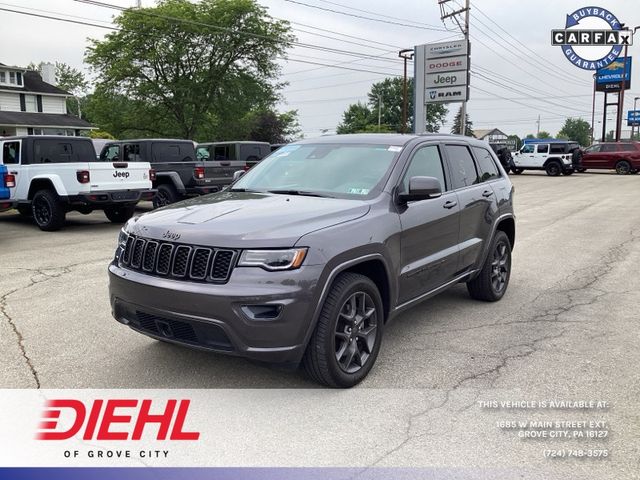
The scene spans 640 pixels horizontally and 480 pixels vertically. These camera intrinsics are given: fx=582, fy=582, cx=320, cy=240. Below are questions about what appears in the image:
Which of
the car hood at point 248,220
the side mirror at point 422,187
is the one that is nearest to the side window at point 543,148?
the side mirror at point 422,187

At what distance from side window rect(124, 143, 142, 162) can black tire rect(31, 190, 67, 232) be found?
3095 mm

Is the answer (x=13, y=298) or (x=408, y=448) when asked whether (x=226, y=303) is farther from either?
(x=13, y=298)

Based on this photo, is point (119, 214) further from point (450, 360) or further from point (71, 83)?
point (71, 83)

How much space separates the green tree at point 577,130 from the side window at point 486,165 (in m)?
175

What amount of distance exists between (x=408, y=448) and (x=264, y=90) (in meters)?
40.4

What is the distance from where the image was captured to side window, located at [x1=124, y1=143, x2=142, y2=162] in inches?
559

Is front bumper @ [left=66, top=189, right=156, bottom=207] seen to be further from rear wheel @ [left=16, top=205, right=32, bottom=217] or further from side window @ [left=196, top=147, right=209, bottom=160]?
side window @ [left=196, top=147, right=209, bottom=160]

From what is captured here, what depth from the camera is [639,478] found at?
2.94 metres

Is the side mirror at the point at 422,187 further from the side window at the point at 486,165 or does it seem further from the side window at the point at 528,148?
the side window at the point at 528,148

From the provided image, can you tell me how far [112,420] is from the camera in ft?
11.7

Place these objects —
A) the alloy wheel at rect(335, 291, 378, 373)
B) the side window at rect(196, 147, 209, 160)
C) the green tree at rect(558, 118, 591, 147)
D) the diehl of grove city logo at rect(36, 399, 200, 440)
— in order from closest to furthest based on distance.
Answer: the diehl of grove city logo at rect(36, 399, 200, 440) → the alloy wheel at rect(335, 291, 378, 373) → the side window at rect(196, 147, 209, 160) → the green tree at rect(558, 118, 591, 147)

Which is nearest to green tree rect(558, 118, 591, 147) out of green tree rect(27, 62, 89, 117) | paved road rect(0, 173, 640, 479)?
green tree rect(27, 62, 89, 117)

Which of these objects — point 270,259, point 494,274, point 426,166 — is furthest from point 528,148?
point 270,259

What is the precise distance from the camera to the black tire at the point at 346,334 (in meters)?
3.70
